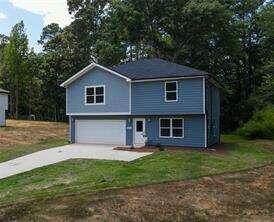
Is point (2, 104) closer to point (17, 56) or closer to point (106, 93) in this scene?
point (17, 56)

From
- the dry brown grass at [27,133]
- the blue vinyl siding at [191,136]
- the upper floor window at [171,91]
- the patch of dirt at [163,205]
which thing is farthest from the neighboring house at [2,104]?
the patch of dirt at [163,205]

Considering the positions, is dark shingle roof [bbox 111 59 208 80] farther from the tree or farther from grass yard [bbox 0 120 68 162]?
the tree

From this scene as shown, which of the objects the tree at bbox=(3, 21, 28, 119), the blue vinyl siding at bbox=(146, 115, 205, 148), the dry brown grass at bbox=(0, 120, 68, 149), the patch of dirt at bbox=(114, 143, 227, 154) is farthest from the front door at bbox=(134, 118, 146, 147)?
the tree at bbox=(3, 21, 28, 119)

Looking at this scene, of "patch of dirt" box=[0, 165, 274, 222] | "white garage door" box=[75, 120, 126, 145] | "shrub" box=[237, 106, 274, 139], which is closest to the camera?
"patch of dirt" box=[0, 165, 274, 222]

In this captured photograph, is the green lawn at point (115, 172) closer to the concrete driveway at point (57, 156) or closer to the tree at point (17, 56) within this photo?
the concrete driveway at point (57, 156)

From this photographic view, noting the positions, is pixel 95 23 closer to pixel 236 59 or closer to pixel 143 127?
pixel 236 59

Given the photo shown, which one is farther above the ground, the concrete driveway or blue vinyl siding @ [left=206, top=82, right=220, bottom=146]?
blue vinyl siding @ [left=206, top=82, right=220, bottom=146]

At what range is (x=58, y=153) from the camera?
93.2ft

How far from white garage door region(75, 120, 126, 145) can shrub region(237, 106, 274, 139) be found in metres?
13.1

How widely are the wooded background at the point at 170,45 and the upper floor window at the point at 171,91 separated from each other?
53.2ft

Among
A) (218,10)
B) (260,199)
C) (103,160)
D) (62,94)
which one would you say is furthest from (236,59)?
(260,199)

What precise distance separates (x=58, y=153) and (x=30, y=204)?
13570 millimetres

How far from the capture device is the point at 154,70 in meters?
33.1

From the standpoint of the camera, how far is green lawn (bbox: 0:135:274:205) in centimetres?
1756
